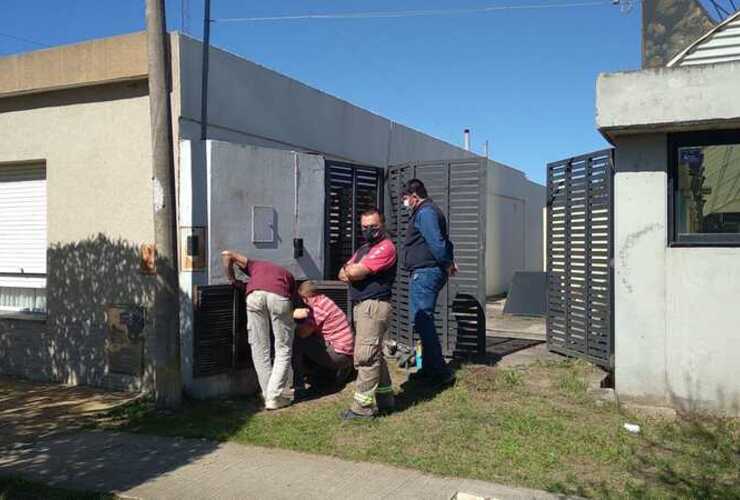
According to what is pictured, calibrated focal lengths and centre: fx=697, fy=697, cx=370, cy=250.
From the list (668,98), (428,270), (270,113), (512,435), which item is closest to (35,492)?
(512,435)

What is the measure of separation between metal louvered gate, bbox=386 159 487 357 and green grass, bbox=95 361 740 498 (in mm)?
879

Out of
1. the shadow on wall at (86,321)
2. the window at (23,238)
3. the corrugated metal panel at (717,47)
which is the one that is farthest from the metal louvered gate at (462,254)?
the window at (23,238)

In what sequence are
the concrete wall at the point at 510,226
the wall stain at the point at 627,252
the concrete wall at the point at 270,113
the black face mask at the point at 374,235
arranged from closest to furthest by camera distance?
the wall stain at the point at 627,252
the black face mask at the point at 374,235
the concrete wall at the point at 270,113
the concrete wall at the point at 510,226

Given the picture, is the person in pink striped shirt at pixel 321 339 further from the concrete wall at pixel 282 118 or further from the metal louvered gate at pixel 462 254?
the concrete wall at pixel 282 118

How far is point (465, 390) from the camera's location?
688 centimetres

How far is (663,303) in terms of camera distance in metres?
6.11

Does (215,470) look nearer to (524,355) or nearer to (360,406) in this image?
(360,406)

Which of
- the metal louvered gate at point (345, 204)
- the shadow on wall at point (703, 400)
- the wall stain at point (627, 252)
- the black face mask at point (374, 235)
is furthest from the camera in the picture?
the metal louvered gate at point (345, 204)

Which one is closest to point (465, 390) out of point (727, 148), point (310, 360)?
point (310, 360)

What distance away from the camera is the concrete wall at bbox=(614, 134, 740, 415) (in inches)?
233

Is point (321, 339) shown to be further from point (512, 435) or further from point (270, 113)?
point (270, 113)

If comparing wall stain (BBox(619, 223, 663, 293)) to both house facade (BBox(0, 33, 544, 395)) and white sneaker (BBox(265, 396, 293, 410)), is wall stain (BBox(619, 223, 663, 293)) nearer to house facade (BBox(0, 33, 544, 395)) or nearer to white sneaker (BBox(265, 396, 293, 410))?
white sneaker (BBox(265, 396, 293, 410))

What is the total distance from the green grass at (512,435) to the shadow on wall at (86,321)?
975mm

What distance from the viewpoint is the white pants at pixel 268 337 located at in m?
6.56
